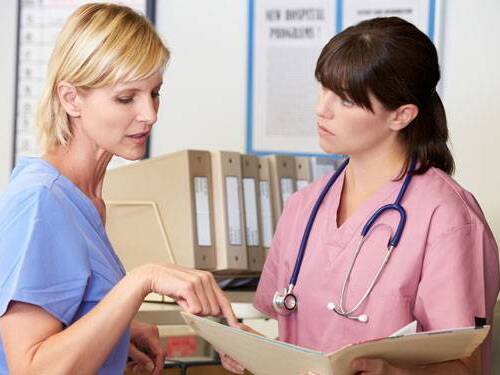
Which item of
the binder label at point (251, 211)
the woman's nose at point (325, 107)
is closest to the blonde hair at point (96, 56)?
the woman's nose at point (325, 107)

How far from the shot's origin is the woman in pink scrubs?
1.53m

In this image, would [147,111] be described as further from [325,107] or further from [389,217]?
[389,217]

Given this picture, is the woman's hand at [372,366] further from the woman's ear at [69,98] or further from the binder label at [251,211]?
the binder label at [251,211]

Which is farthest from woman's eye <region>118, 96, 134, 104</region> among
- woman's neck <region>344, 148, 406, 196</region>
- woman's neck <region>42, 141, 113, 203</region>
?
woman's neck <region>344, 148, 406, 196</region>

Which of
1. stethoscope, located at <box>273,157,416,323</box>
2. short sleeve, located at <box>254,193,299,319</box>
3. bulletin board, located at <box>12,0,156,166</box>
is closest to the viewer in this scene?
stethoscope, located at <box>273,157,416,323</box>

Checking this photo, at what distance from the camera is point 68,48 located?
1.47 meters

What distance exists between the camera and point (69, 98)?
1.49m

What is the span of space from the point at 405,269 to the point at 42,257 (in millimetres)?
582

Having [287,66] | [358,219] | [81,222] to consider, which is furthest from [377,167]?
[287,66]

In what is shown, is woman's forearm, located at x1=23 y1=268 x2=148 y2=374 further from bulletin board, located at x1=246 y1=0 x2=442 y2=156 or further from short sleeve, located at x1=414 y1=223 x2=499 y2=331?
bulletin board, located at x1=246 y1=0 x2=442 y2=156

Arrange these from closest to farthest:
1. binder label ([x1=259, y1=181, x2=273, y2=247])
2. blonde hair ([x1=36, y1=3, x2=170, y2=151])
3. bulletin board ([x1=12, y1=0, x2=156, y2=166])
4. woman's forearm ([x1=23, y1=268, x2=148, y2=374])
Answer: woman's forearm ([x1=23, y1=268, x2=148, y2=374]), blonde hair ([x1=36, y1=3, x2=170, y2=151]), binder label ([x1=259, y1=181, x2=273, y2=247]), bulletin board ([x1=12, y1=0, x2=156, y2=166])

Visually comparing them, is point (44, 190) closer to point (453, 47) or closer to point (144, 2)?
point (453, 47)

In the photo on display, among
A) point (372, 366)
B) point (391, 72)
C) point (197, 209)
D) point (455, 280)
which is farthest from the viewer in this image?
point (197, 209)

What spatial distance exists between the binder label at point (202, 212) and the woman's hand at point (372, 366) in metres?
1.07
